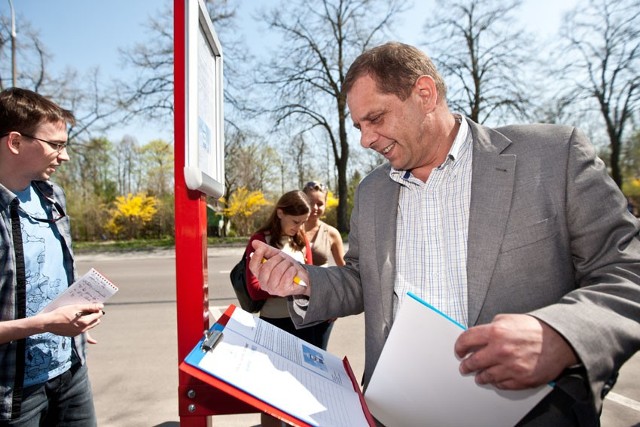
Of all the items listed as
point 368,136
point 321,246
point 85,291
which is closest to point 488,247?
point 368,136

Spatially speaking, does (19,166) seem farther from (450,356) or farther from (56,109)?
(450,356)

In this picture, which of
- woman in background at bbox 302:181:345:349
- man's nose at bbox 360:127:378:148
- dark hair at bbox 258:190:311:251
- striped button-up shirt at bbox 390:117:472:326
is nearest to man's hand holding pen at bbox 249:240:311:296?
striped button-up shirt at bbox 390:117:472:326

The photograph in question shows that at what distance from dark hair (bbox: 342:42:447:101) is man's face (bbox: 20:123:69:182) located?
133 cm

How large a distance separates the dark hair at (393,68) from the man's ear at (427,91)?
0.02m

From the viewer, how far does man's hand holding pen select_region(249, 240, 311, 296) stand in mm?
1438

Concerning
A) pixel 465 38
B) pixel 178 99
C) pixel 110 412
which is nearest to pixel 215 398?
pixel 178 99

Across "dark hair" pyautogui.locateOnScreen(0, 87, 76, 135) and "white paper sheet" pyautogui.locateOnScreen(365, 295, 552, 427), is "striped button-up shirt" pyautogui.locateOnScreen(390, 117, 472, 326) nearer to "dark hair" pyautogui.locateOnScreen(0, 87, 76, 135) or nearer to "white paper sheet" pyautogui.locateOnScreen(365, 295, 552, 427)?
"white paper sheet" pyautogui.locateOnScreen(365, 295, 552, 427)

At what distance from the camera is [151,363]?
15.1 ft

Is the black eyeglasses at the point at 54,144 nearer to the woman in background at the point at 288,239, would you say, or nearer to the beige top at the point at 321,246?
the woman in background at the point at 288,239

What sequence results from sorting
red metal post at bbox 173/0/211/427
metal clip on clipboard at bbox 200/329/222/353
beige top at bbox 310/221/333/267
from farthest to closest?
beige top at bbox 310/221/333/267 → red metal post at bbox 173/0/211/427 → metal clip on clipboard at bbox 200/329/222/353

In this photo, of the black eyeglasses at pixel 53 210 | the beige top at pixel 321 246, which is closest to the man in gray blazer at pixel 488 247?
the black eyeglasses at pixel 53 210

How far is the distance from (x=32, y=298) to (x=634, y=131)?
66.4 ft

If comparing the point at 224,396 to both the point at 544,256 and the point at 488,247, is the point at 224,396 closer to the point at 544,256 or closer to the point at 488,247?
the point at 488,247

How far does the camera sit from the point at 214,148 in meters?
1.51
